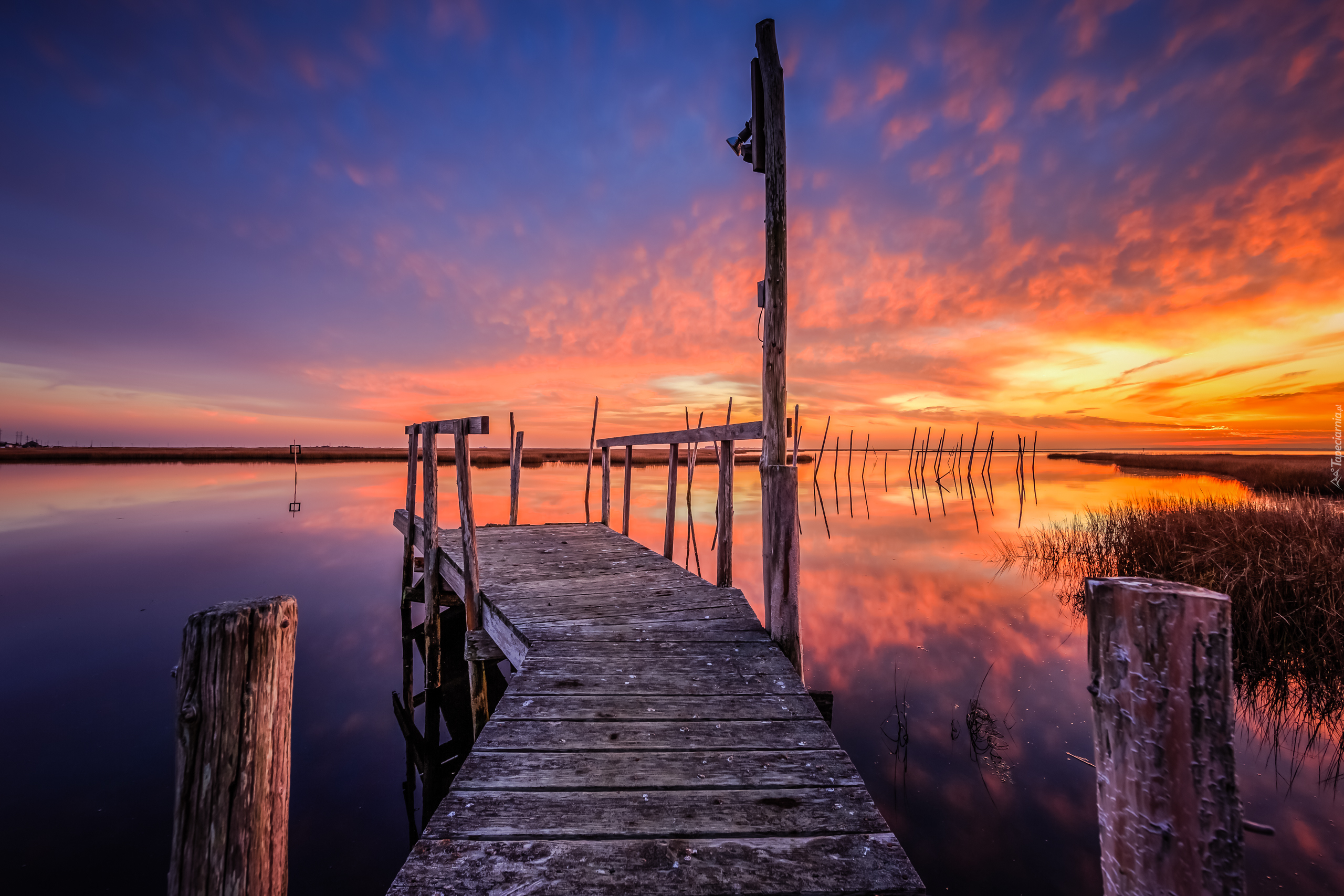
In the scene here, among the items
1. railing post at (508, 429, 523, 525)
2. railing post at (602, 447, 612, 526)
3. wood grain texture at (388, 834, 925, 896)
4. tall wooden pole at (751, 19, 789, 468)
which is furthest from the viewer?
railing post at (508, 429, 523, 525)

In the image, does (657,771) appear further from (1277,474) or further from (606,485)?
(1277,474)

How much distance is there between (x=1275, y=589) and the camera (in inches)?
250

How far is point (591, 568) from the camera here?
6.09 m

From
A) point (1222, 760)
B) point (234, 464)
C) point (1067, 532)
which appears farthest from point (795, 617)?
point (234, 464)

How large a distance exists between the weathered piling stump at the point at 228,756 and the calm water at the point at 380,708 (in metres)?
3.29

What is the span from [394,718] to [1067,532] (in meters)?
16.9

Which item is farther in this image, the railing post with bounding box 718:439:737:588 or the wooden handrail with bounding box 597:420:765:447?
the railing post with bounding box 718:439:737:588

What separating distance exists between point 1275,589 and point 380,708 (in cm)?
1179

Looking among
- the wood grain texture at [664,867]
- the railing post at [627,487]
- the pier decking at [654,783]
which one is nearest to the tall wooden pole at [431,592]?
the pier decking at [654,783]

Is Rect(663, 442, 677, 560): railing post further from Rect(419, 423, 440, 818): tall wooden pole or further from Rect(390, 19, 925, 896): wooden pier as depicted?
Rect(419, 423, 440, 818): tall wooden pole

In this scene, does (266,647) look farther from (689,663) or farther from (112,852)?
(112,852)

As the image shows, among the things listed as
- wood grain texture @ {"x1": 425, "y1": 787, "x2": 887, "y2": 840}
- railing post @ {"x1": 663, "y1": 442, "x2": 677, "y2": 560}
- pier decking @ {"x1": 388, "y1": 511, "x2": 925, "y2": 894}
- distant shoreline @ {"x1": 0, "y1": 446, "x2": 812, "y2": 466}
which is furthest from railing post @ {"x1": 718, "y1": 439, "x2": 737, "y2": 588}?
distant shoreline @ {"x1": 0, "y1": 446, "x2": 812, "y2": 466}

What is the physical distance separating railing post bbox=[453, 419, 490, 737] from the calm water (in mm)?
1122

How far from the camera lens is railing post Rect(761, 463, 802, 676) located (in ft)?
12.4
